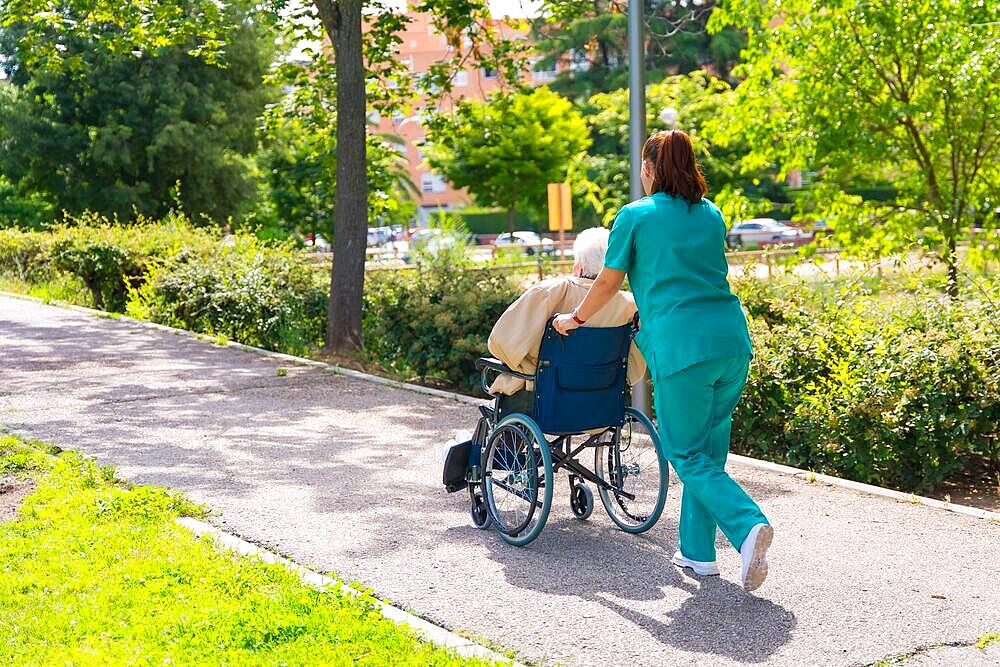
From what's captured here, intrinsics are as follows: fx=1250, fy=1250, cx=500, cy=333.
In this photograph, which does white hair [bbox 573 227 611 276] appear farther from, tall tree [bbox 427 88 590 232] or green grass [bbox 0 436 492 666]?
tall tree [bbox 427 88 590 232]

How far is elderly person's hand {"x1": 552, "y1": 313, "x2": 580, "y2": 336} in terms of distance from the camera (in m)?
5.50

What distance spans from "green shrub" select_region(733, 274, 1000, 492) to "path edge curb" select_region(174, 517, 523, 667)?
343 centimetres

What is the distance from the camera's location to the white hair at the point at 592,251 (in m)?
5.70

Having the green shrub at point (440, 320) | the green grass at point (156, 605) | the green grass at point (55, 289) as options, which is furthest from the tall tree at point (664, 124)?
the green grass at point (156, 605)

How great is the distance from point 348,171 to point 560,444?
7653 mm

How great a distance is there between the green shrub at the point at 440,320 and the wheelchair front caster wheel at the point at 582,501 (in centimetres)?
410

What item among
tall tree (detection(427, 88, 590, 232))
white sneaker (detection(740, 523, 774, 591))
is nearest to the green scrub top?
white sneaker (detection(740, 523, 774, 591))

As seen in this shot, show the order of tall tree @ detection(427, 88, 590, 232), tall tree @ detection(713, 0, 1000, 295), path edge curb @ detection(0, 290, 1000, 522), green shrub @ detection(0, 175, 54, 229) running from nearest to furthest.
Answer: path edge curb @ detection(0, 290, 1000, 522)
tall tree @ detection(713, 0, 1000, 295)
green shrub @ detection(0, 175, 54, 229)
tall tree @ detection(427, 88, 590, 232)

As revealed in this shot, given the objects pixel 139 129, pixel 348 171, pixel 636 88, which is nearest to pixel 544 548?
pixel 636 88

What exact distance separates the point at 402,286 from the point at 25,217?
3935cm

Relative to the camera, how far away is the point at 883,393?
23.6ft

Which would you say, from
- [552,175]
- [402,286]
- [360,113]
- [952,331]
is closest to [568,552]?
[952,331]

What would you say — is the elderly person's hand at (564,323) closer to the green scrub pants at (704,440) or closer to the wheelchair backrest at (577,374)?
the wheelchair backrest at (577,374)

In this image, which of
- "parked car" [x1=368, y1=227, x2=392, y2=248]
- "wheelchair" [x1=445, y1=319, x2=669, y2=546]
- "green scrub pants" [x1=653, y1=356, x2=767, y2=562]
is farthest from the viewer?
"parked car" [x1=368, y1=227, x2=392, y2=248]
